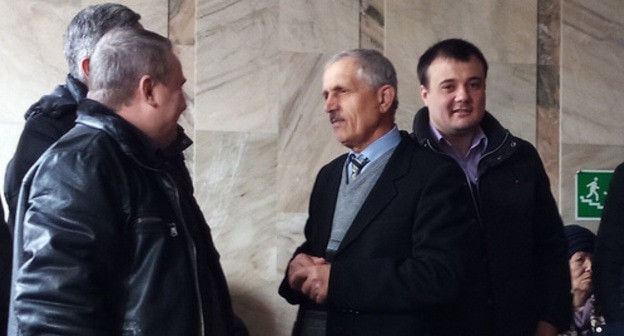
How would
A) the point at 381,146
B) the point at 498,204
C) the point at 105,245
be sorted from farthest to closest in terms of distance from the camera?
the point at 498,204, the point at 381,146, the point at 105,245

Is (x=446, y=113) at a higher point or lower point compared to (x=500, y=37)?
lower

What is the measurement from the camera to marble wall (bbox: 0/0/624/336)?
3607 millimetres

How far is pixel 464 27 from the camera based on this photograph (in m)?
4.06

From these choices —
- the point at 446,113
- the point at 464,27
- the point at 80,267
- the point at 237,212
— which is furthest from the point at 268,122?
the point at 80,267

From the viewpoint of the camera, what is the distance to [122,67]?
185 centimetres

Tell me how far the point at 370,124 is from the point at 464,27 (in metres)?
1.85

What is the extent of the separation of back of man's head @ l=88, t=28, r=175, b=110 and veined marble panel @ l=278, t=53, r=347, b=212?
1.95 metres

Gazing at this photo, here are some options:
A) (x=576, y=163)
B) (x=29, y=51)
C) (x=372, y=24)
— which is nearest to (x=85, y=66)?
(x=29, y=51)

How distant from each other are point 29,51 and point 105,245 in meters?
2.08

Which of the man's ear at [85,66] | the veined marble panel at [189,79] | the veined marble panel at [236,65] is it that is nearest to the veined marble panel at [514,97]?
the veined marble panel at [236,65]

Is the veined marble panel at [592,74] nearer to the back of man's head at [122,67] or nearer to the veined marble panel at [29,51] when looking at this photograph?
the veined marble panel at [29,51]

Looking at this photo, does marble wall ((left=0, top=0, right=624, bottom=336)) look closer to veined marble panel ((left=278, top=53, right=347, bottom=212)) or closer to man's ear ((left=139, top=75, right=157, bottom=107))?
veined marble panel ((left=278, top=53, right=347, bottom=212))

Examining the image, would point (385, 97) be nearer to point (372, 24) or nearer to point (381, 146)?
point (381, 146)

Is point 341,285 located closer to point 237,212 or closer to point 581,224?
point 237,212
